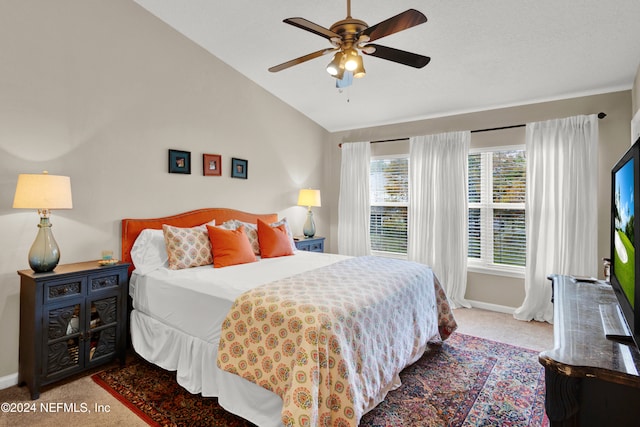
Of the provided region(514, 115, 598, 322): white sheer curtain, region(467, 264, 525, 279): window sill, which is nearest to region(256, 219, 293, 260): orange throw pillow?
region(467, 264, 525, 279): window sill

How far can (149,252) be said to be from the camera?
291cm

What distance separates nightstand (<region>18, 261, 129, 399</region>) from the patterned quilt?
1.22 meters

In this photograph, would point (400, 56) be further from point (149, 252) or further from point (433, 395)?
point (149, 252)

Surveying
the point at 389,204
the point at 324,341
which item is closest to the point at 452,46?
the point at 389,204

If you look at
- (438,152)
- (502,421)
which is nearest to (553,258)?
(438,152)

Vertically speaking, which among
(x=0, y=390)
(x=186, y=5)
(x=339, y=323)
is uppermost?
(x=186, y=5)

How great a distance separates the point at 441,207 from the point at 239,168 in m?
2.61

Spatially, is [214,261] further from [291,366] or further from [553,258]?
[553,258]

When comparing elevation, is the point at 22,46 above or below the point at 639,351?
above

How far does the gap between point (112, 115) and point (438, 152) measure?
3651 mm

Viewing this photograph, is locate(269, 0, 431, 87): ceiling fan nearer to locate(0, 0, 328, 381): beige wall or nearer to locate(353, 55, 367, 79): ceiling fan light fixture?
locate(353, 55, 367, 79): ceiling fan light fixture

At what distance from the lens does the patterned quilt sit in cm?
164

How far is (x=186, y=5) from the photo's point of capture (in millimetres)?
2953

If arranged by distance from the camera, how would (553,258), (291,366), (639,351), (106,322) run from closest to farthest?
(639,351), (291,366), (106,322), (553,258)
